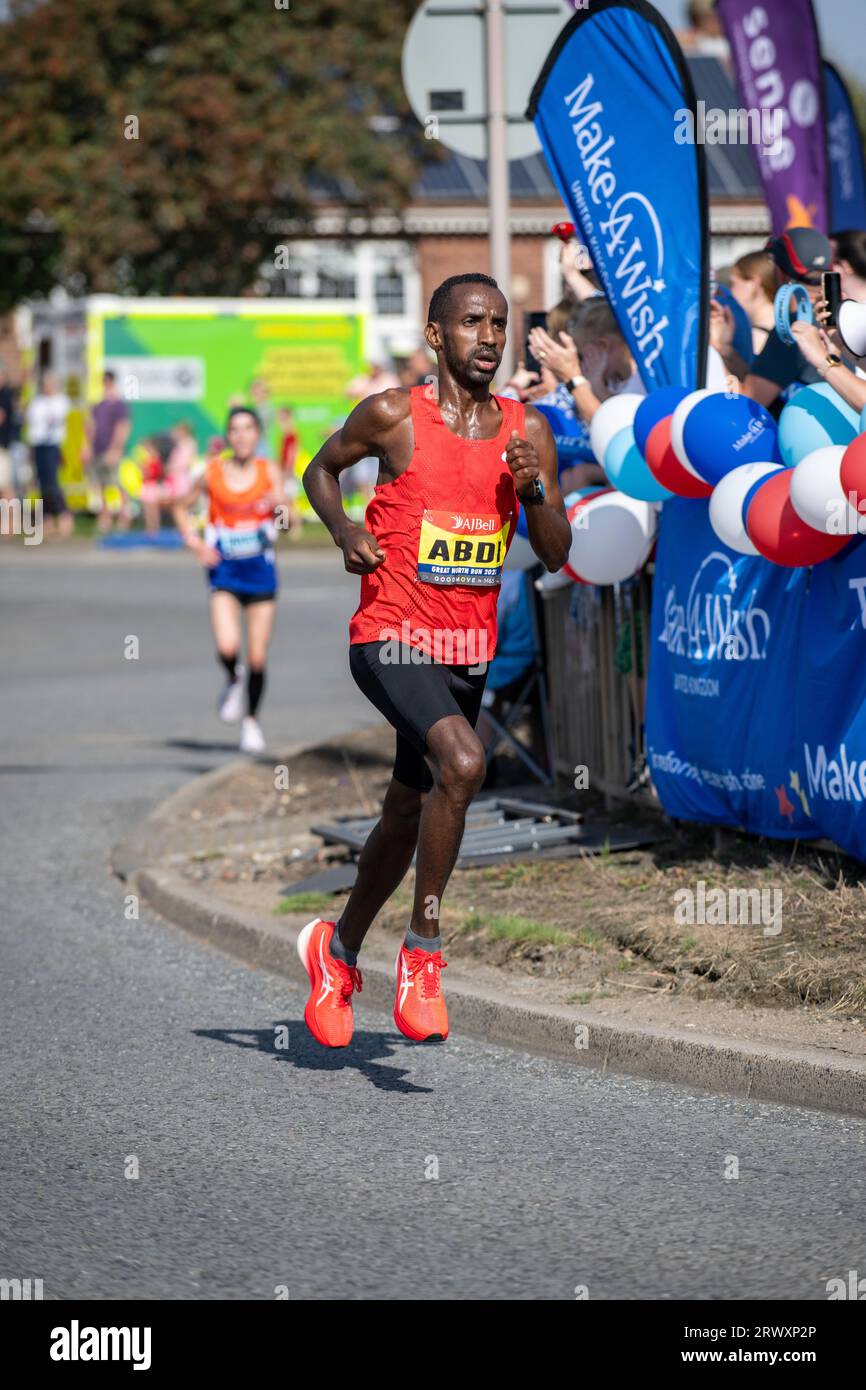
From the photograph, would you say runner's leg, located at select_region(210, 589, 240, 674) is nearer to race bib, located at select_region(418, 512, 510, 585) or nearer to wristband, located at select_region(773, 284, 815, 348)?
wristband, located at select_region(773, 284, 815, 348)

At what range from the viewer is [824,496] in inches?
251

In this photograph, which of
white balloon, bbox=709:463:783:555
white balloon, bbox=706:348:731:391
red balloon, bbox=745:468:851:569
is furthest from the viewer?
white balloon, bbox=706:348:731:391

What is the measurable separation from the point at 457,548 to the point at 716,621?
7.21 feet

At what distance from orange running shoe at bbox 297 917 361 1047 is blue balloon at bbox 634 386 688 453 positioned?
2484 mm

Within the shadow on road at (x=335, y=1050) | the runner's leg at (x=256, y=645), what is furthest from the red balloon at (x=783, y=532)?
the runner's leg at (x=256, y=645)

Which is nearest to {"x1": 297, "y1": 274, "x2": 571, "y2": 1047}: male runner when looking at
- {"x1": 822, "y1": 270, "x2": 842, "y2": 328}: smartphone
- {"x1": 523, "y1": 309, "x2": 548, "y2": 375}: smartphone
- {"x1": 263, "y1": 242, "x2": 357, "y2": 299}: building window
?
{"x1": 822, "y1": 270, "x2": 842, "y2": 328}: smartphone

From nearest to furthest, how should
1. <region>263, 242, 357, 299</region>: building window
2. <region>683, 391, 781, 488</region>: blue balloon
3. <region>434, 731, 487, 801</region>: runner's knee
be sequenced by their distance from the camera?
<region>434, 731, 487, 801</region>: runner's knee, <region>683, 391, 781, 488</region>: blue balloon, <region>263, 242, 357, 299</region>: building window

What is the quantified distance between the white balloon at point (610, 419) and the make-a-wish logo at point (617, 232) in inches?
8.4

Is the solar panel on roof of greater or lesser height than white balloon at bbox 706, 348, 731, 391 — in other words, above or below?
above

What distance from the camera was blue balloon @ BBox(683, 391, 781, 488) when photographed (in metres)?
7.18

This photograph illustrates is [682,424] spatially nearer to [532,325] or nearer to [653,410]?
[653,410]

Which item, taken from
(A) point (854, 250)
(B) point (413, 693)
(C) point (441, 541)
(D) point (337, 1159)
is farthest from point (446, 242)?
(D) point (337, 1159)
